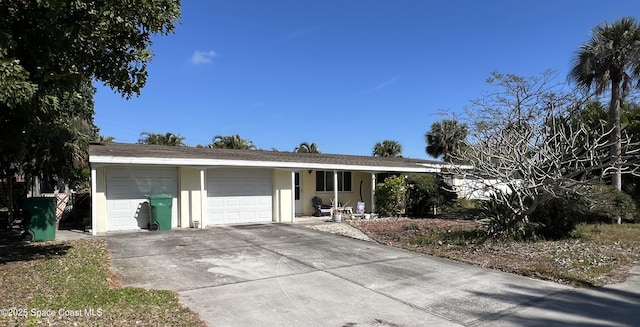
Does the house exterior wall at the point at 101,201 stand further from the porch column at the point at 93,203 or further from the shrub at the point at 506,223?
the shrub at the point at 506,223

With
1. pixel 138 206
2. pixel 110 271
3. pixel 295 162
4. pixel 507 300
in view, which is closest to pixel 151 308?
pixel 110 271

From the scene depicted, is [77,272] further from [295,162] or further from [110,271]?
[295,162]

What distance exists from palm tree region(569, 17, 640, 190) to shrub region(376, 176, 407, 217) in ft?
26.9

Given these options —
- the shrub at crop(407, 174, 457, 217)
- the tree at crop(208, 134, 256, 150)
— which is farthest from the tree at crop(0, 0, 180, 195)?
the tree at crop(208, 134, 256, 150)

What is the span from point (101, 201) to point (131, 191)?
0.92m

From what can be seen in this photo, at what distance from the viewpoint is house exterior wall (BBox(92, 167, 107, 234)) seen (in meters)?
12.6

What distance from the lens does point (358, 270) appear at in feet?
26.3

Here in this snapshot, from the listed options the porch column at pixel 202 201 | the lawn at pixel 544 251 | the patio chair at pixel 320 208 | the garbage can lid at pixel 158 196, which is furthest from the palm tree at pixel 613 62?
the garbage can lid at pixel 158 196

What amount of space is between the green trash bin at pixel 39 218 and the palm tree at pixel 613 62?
19.1 meters

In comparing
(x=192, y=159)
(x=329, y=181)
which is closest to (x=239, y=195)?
(x=192, y=159)

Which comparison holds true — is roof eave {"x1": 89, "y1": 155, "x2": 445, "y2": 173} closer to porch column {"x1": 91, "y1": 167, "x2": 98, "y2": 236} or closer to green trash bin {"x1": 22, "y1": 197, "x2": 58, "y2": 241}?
porch column {"x1": 91, "y1": 167, "x2": 98, "y2": 236}

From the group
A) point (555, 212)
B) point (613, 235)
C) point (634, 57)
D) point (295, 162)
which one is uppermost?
point (634, 57)

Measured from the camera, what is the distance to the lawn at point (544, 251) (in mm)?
7859

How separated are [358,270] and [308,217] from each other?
1010cm
